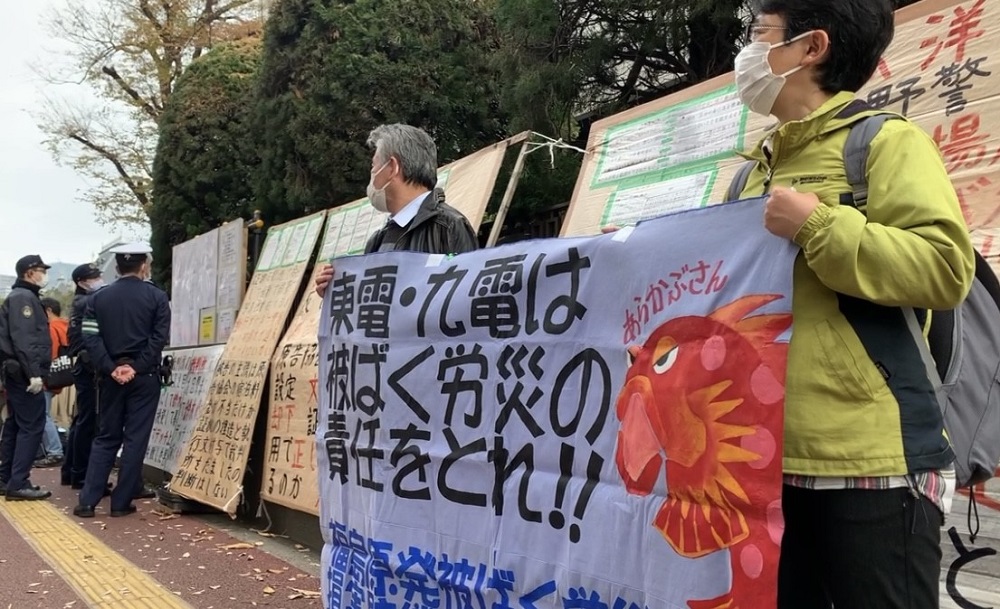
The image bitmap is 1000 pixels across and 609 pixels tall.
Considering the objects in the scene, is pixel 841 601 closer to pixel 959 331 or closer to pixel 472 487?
pixel 959 331

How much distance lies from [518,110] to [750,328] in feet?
18.6

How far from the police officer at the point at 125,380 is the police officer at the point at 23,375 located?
42.0 inches

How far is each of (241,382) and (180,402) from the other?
4.63ft

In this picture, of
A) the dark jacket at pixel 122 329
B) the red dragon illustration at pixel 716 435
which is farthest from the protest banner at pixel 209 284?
the red dragon illustration at pixel 716 435

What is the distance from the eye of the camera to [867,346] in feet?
5.09

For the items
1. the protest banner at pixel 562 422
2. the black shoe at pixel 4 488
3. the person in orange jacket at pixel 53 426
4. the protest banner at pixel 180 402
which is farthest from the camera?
the person in orange jacket at pixel 53 426

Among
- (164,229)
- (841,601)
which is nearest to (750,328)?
(841,601)

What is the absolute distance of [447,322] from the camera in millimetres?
2684

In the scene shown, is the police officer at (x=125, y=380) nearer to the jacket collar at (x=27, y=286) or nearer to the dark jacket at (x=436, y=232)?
the jacket collar at (x=27, y=286)

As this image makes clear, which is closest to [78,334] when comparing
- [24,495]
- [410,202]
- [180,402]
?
[180,402]

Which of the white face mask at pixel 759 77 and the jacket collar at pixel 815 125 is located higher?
the white face mask at pixel 759 77

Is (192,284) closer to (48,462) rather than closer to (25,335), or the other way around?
(25,335)

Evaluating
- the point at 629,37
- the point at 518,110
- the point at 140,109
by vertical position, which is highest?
the point at 140,109

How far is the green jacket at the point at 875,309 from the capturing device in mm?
1484
